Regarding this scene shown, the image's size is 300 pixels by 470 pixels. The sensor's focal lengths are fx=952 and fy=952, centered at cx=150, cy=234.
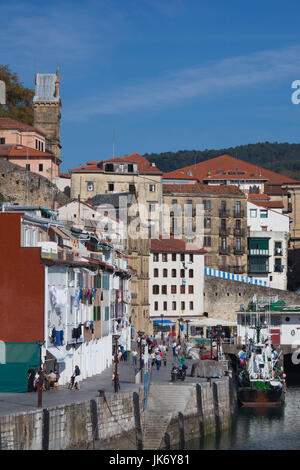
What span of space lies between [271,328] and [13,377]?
58.4 m

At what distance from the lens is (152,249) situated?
108m

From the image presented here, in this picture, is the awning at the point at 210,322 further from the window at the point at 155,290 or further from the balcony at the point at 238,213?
the balcony at the point at 238,213

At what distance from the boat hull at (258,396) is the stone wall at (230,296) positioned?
4265cm

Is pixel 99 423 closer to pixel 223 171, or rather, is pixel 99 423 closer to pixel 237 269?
pixel 237 269

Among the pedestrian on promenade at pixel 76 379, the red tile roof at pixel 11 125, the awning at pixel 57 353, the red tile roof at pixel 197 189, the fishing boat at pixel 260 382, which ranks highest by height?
the red tile roof at pixel 11 125

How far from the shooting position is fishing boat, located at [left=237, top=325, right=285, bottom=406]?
6631 cm

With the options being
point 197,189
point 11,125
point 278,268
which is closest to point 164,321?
point 197,189

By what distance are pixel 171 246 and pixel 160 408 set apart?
6424 cm

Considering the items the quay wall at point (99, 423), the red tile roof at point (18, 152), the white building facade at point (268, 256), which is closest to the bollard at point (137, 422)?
the quay wall at point (99, 423)

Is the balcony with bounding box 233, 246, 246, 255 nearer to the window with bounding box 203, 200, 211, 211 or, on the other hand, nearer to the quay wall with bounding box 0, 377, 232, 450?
the window with bounding box 203, 200, 211, 211

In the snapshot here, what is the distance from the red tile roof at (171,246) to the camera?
108m

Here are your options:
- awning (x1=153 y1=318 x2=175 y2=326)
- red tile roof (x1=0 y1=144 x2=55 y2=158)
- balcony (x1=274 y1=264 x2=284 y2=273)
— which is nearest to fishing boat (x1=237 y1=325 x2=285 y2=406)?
awning (x1=153 y1=318 x2=175 y2=326)

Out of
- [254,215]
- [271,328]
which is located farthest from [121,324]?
[254,215]

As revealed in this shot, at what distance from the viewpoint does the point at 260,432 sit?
54.4m
